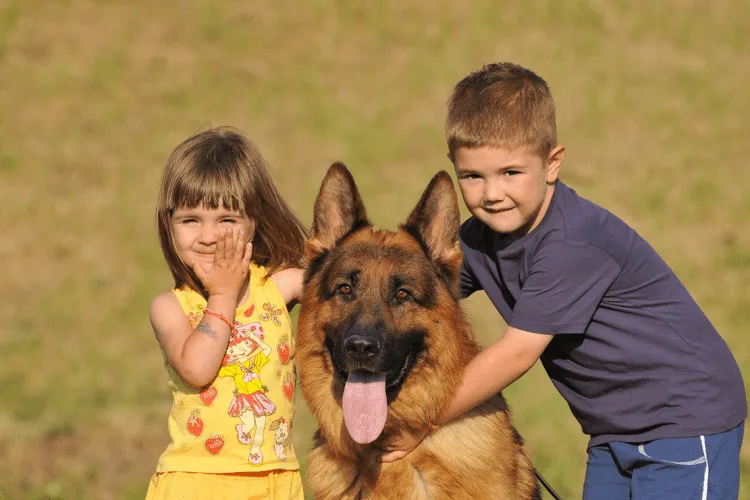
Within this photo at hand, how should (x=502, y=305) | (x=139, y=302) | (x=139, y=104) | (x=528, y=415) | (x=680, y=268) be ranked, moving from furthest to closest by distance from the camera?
1. (x=139, y=104)
2. (x=680, y=268)
3. (x=139, y=302)
4. (x=528, y=415)
5. (x=502, y=305)

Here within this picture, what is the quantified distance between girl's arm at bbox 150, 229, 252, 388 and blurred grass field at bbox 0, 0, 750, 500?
5.24 metres

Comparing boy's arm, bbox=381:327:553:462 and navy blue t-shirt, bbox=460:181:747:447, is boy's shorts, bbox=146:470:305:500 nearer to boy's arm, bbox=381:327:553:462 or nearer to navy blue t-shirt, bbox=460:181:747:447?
boy's arm, bbox=381:327:553:462

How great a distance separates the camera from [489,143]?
4418 mm

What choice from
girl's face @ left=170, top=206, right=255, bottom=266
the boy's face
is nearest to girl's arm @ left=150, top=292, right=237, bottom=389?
girl's face @ left=170, top=206, right=255, bottom=266

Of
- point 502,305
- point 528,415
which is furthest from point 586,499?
point 528,415

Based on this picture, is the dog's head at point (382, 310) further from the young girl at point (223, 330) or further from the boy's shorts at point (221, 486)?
the boy's shorts at point (221, 486)

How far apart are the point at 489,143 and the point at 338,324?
111 cm

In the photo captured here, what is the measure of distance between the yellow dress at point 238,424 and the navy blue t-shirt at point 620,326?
3.88ft

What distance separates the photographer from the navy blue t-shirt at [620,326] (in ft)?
14.1

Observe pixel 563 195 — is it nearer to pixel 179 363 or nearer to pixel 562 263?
pixel 562 263

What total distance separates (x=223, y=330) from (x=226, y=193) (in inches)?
26.8

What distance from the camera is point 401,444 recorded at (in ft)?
15.3

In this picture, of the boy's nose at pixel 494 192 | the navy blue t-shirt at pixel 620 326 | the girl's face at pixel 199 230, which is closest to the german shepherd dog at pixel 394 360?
the boy's nose at pixel 494 192

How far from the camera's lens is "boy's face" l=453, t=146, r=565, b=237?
14.5 ft
